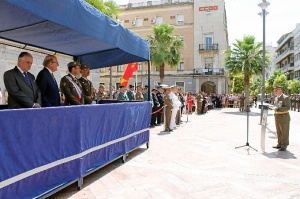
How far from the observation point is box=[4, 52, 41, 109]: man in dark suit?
3.99 metres

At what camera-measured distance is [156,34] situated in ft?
109

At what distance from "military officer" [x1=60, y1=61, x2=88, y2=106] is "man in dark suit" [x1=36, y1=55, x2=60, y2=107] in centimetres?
22

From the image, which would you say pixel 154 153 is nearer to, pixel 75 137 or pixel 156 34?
pixel 75 137

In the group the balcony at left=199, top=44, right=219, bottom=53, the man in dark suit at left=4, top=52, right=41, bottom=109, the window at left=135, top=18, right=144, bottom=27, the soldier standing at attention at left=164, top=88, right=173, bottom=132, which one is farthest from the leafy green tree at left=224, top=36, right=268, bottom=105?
the window at left=135, top=18, right=144, bottom=27

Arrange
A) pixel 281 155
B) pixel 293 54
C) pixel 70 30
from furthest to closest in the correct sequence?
pixel 293 54, pixel 281 155, pixel 70 30

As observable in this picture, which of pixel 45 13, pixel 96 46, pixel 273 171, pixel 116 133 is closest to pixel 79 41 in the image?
pixel 96 46

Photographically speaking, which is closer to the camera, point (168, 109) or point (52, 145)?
point (52, 145)

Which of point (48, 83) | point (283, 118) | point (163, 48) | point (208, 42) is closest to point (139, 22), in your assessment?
point (208, 42)

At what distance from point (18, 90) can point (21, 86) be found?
10 centimetres

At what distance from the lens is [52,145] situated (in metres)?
3.80

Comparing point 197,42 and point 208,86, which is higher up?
point 197,42

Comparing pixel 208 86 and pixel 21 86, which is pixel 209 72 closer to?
pixel 208 86

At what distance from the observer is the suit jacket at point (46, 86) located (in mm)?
4730

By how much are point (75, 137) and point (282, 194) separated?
128 inches
